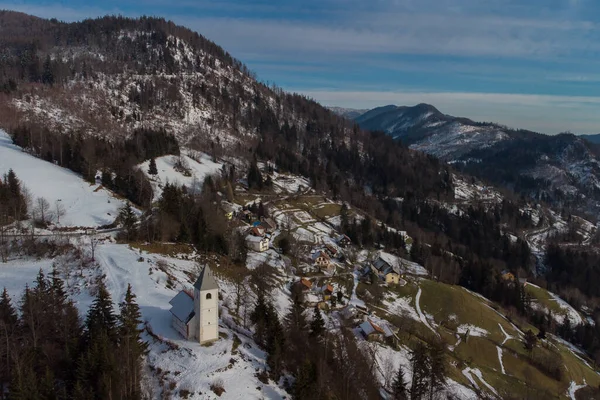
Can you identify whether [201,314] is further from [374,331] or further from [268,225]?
[268,225]

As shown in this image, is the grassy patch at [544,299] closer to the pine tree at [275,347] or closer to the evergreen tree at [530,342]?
the evergreen tree at [530,342]

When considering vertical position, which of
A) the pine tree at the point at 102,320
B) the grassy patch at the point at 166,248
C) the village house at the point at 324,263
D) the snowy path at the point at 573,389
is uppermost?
the pine tree at the point at 102,320

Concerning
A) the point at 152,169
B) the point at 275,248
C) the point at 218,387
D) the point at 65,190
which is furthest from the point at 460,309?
the point at 152,169

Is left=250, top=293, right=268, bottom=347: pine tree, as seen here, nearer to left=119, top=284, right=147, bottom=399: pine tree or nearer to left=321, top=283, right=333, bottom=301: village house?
left=119, top=284, right=147, bottom=399: pine tree

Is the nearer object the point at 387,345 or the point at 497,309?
the point at 387,345

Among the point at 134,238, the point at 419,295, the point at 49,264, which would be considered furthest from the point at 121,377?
the point at 419,295

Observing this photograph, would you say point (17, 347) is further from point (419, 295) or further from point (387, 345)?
point (419, 295)

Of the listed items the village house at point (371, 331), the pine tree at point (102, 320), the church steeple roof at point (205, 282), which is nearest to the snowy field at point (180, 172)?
the village house at point (371, 331)
